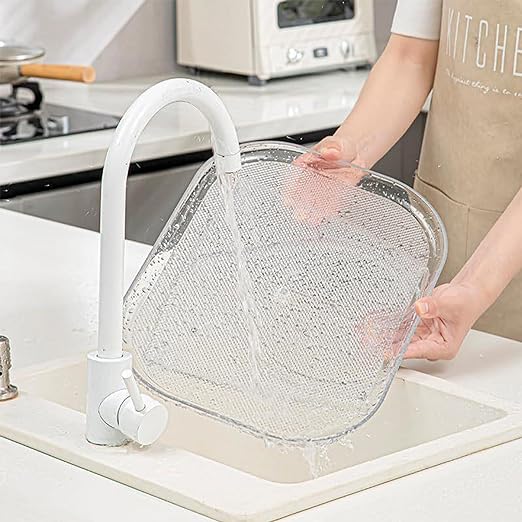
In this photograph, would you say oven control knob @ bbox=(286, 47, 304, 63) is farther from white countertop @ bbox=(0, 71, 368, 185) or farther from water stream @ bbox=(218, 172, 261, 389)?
water stream @ bbox=(218, 172, 261, 389)

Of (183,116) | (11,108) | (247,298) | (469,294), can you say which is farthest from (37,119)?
(469,294)

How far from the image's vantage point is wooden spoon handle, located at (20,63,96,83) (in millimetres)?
2287

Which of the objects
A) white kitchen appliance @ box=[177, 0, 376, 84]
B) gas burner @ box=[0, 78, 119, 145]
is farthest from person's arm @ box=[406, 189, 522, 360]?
white kitchen appliance @ box=[177, 0, 376, 84]

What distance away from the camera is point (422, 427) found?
44.9 inches

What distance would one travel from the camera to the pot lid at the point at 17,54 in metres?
2.30

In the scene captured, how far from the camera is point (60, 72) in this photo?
7.56 ft

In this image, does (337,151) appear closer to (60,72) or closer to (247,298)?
(247,298)

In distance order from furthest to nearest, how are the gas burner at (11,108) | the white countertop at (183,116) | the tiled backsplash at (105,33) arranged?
1. the tiled backsplash at (105,33)
2. the gas burner at (11,108)
3. the white countertop at (183,116)

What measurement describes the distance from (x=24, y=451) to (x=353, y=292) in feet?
1.26

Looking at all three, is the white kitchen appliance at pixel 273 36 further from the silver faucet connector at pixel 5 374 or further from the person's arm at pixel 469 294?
the silver faucet connector at pixel 5 374

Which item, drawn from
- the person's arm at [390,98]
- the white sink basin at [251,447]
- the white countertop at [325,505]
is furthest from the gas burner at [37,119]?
the white sink basin at [251,447]

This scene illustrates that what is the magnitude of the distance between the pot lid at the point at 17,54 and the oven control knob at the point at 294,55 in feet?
1.96

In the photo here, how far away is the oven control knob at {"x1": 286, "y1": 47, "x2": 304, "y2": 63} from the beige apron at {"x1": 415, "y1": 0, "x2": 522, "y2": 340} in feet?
3.78

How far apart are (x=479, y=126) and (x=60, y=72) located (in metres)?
1.03
